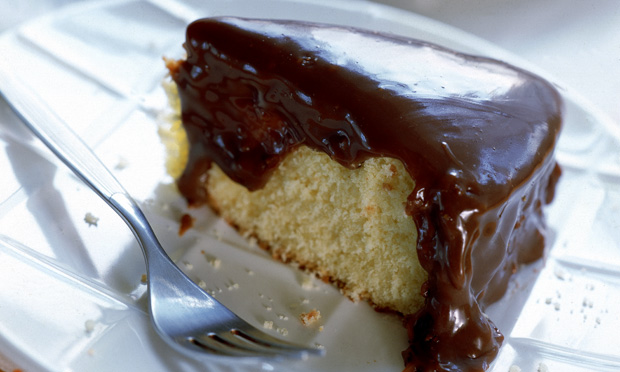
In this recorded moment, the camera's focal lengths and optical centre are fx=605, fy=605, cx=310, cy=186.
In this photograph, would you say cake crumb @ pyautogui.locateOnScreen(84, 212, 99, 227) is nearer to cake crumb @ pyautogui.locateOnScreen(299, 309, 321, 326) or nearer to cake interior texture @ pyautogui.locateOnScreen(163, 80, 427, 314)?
cake interior texture @ pyautogui.locateOnScreen(163, 80, 427, 314)

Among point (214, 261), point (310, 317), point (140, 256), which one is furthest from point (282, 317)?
point (140, 256)

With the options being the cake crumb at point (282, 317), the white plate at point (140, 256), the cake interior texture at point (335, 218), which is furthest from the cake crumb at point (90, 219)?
the cake crumb at point (282, 317)

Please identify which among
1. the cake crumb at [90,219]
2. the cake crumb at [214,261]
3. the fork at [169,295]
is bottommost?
the cake crumb at [214,261]

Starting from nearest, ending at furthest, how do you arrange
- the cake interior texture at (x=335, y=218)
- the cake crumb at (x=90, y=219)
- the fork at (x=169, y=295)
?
the fork at (x=169, y=295) → the cake interior texture at (x=335, y=218) → the cake crumb at (x=90, y=219)

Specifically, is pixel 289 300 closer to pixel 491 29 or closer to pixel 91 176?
pixel 91 176

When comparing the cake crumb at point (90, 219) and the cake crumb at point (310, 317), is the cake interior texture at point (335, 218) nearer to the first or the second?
the cake crumb at point (310, 317)

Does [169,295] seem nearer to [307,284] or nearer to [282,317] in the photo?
[282,317]

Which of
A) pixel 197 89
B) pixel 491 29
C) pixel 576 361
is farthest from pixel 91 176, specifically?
pixel 491 29
